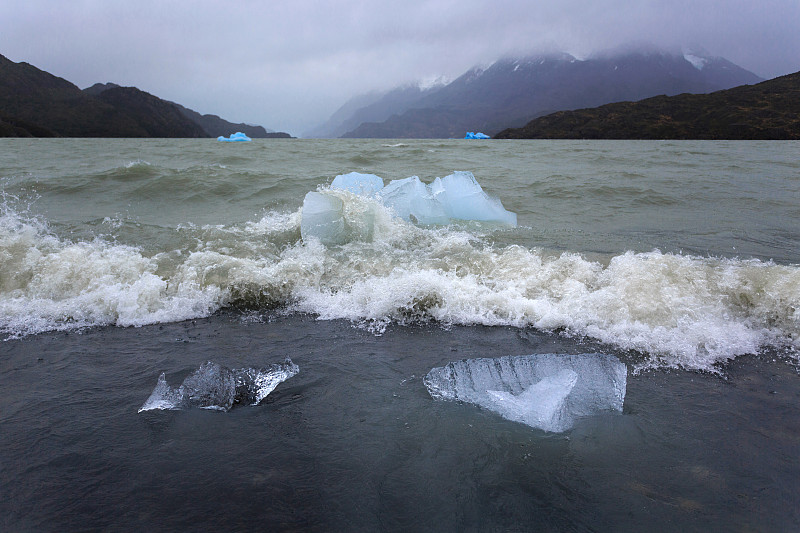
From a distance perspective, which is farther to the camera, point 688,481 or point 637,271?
point 637,271

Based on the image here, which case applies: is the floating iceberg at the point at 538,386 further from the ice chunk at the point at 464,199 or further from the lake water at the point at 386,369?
the ice chunk at the point at 464,199

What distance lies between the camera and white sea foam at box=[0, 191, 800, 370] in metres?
3.30

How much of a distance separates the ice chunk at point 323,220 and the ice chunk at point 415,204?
36.5 inches

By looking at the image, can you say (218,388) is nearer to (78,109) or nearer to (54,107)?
(78,109)

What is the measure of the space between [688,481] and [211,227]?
5.69 metres

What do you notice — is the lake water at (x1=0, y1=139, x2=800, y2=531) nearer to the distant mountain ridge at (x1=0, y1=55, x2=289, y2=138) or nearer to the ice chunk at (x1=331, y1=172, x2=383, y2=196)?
the ice chunk at (x1=331, y1=172, x2=383, y2=196)

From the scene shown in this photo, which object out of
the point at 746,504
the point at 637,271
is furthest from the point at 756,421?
the point at 637,271

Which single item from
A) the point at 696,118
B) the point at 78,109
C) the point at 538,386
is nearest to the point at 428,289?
the point at 538,386

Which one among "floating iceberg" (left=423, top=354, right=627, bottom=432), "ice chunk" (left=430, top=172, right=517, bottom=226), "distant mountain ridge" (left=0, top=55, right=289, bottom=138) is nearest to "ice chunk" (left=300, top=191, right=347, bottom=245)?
"ice chunk" (left=430, top=172, right=517, bottom=226)

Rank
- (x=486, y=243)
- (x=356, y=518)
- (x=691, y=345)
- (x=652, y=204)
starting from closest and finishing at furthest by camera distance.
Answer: (x=356, y=518)
(x=691, y=345)
(x=486, y=243)
(x=652, y=204)

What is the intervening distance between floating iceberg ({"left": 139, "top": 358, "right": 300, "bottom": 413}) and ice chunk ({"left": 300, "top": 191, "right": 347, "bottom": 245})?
8.79ft

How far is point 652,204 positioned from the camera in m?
8.12

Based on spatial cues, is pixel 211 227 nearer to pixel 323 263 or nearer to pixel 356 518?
pixel 323 263

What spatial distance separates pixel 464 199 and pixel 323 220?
2.03 metres
